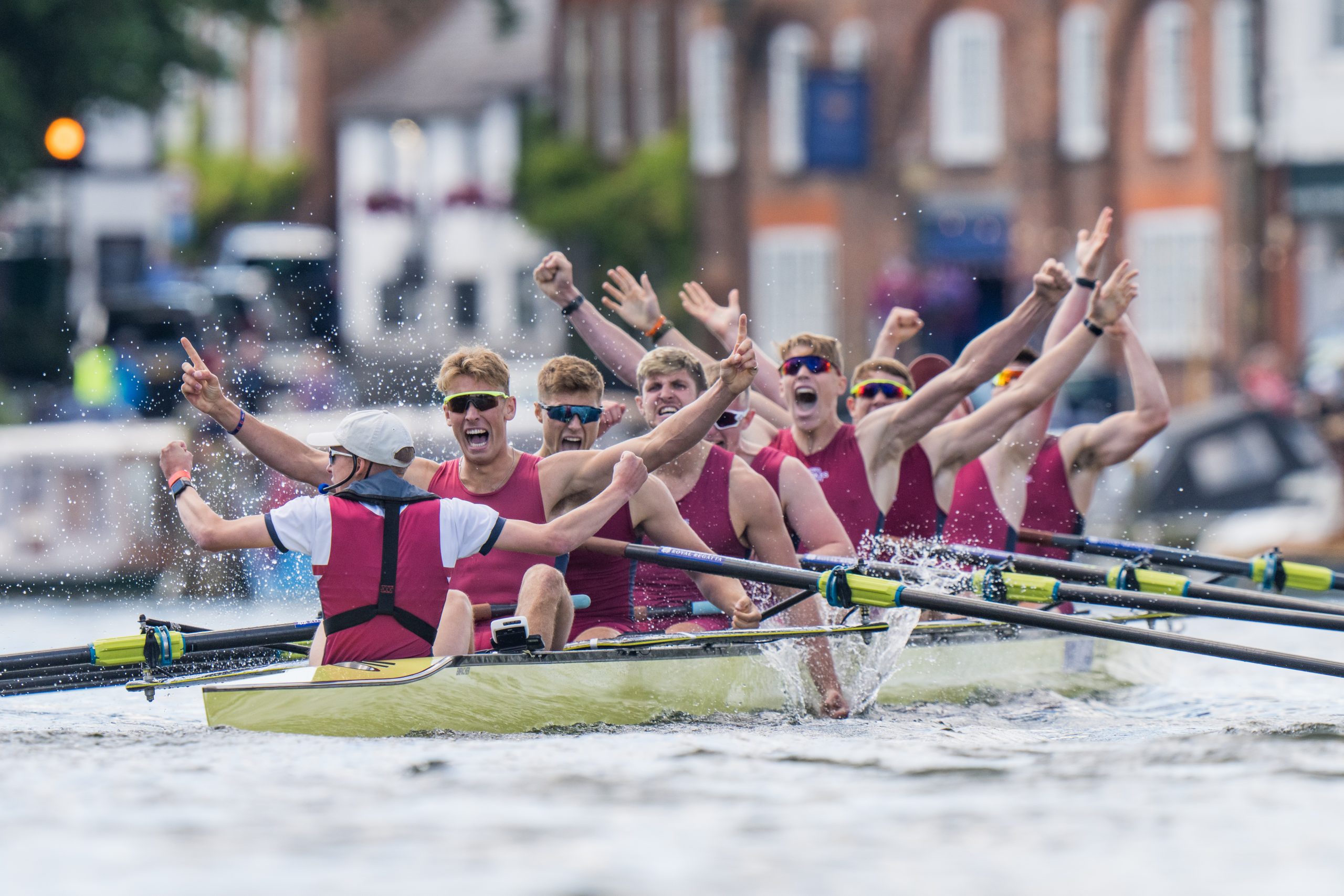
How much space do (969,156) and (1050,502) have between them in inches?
845

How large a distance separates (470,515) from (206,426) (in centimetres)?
1065

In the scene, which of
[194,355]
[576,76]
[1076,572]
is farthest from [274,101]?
[194,355]

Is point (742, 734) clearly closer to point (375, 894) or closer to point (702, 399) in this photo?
point (702, 399)

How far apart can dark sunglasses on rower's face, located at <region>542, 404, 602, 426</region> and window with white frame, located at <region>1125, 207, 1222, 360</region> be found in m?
21.3

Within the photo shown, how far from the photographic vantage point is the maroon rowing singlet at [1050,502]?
10.9 m

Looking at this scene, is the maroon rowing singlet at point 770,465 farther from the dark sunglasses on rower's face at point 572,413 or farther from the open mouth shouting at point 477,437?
the open mouth shouting at point 477,437

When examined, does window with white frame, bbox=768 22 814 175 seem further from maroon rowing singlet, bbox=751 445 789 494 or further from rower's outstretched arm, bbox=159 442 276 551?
rower's outstretched arm, bbox=159 442 276 551

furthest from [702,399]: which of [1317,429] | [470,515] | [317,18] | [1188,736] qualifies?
[317,18]

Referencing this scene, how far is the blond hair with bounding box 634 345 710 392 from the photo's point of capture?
8.74 metres

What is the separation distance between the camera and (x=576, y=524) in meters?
7.77

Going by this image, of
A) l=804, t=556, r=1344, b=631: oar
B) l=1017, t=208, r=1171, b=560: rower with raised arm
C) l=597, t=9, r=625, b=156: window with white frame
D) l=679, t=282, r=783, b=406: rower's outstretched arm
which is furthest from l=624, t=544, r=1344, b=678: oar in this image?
l=597, t=9, r=625, b=156: window with white frame

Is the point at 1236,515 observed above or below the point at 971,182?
below

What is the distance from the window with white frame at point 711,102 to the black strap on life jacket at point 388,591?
27.3m

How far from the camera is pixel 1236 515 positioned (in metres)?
19.5
